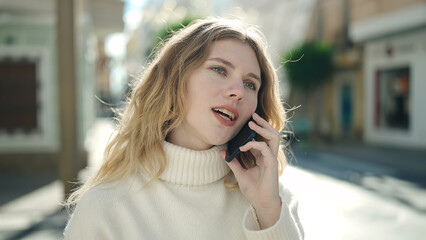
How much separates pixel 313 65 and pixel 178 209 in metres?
20.1

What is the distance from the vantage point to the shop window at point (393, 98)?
1748cm

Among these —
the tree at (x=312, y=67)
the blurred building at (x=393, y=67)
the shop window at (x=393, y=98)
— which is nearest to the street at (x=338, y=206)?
the blurred building at (x=393, y=67)

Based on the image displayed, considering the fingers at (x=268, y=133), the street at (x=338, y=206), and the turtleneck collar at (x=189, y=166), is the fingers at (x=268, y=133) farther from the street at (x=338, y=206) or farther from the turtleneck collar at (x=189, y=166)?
the street at (x=338, y=206)

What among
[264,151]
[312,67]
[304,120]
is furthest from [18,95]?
[312,67]

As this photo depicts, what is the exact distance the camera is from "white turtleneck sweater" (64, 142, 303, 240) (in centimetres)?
173

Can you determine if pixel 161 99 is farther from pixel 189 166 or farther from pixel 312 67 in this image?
pixel 312 67

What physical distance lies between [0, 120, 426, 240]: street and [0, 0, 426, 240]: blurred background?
2 centimetres

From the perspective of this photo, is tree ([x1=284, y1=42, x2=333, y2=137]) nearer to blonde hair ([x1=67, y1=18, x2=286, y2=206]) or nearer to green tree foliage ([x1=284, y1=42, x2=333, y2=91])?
green tree foliage ([x1=284, y1=42, x2=333, y2=91])

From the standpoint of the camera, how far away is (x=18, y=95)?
35.2 ft

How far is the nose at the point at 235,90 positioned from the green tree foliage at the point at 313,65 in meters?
19.4

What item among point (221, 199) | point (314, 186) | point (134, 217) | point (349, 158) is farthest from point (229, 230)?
point (349, 158)

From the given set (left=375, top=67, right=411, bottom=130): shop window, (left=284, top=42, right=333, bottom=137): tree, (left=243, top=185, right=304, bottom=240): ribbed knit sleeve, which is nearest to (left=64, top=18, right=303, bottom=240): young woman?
(left=243, top=185, right=304, bottom=240): ribbed knit sleeve

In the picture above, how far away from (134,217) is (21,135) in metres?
9.80

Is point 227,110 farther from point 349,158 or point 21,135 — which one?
point 349,158
